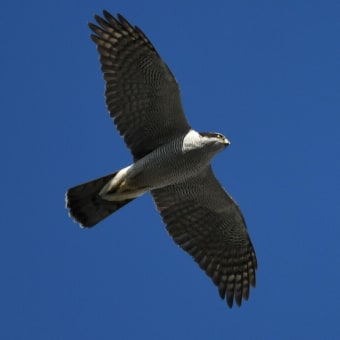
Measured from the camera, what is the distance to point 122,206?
13.1 metres

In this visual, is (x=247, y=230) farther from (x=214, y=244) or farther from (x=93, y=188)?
(x=93, y=188)

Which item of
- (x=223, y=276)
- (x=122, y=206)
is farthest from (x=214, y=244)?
(x=122, y=206)

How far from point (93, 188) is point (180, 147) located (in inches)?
62.0

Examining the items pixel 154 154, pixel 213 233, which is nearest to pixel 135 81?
pixel 154 154

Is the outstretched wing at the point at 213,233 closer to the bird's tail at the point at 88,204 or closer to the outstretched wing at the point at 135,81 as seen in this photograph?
the bird's tail at the point at 88,204

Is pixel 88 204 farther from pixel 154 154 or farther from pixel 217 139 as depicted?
pixel 217 139

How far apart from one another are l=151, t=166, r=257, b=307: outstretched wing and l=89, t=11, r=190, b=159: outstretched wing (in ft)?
4.17

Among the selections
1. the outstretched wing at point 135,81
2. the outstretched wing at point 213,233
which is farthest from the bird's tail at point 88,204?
the outstretched wing at point 135,81

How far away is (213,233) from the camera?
13.8 metres

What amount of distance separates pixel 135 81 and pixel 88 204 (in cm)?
213

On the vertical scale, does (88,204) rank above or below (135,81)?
below

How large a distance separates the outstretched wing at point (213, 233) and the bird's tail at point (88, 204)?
3.09 ft

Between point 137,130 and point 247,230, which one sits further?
point 247,230

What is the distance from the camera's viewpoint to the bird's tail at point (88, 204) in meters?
13.0
